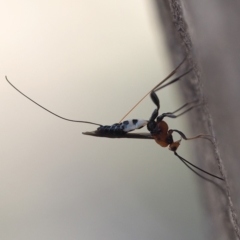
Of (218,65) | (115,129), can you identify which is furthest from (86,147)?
(218,65)

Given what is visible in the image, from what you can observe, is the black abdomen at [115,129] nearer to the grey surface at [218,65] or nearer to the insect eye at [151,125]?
the insect eye at [151,125]

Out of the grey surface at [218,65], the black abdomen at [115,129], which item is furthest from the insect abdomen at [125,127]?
the grey surface at [218,65]

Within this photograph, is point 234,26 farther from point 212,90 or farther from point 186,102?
point 186,102

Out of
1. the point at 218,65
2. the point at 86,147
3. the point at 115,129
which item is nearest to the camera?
the point at 218,65

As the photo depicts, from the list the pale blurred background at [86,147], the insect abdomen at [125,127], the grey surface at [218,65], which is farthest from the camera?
the pale blurred background at [86,147]

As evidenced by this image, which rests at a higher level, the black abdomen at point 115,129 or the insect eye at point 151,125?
the black abdomen at point 115,129

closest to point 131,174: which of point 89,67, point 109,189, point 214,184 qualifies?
point 109,189

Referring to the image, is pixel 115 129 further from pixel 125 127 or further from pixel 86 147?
pixel 86 147

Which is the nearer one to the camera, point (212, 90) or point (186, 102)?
point (212, 90)

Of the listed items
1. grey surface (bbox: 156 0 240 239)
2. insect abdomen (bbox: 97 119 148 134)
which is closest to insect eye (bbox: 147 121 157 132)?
insect abdomen (bbox: 97 119 148 134)
